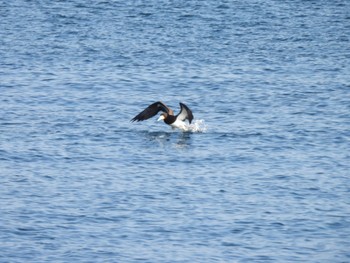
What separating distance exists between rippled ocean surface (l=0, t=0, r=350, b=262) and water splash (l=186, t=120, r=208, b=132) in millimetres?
88

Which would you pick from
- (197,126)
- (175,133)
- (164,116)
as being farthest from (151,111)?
(197,126)

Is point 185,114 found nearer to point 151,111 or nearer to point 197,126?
point 197,126

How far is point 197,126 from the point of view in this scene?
34.0 meters

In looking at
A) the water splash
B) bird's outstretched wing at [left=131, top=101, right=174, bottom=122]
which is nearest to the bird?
bird's outstretched wing at [left=131, top=101, right=174, bottom=122]

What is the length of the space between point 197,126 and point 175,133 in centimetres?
76

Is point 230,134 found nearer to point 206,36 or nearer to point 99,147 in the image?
point 99,147

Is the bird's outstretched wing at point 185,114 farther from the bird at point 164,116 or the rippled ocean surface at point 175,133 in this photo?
the rippled ocean surface at point 175,133

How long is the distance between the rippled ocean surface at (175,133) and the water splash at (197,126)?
3.4 inches

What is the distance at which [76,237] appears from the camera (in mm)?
24234

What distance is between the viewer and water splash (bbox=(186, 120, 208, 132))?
Answer: 3397cm

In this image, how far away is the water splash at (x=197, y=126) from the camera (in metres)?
34.0

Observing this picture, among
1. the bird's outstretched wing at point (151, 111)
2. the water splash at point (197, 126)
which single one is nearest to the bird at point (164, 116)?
the bird's outstretched wing at point (151, 111)

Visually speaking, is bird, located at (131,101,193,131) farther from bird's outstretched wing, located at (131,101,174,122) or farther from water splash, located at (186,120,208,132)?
water splash, located at (186,120,208,132)

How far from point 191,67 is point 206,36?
18.4ft
